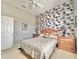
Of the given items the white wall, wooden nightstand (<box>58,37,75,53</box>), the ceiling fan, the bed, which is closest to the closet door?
the white wall

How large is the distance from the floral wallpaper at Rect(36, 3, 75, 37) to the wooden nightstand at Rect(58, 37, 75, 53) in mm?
85

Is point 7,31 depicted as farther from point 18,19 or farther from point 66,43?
point 66,43

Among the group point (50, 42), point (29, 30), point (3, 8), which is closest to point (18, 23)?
point (29, 30)

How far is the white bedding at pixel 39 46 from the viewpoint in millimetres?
1410

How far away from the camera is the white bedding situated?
141 cm

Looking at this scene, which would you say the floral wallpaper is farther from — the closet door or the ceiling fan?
the closet door

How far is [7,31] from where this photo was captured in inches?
71.2

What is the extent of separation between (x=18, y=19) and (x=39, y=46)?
729mm

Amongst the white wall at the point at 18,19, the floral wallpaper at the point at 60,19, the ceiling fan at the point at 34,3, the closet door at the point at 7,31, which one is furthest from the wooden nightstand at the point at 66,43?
the closet door at the point at 7,31

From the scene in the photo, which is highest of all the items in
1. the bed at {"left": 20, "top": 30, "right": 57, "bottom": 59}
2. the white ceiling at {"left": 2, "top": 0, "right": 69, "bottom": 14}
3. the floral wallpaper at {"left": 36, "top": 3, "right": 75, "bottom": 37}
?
the white ceiling at {"left": 2, "top": 0, "right": 69, "bottom": 14}

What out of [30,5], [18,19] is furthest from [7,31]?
[30,5]

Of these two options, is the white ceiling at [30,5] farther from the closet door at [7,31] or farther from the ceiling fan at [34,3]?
the closet door at [7,31]

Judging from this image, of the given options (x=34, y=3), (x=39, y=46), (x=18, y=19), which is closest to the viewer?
(x=39, y=46)

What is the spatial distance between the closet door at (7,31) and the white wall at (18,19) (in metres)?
0.09
